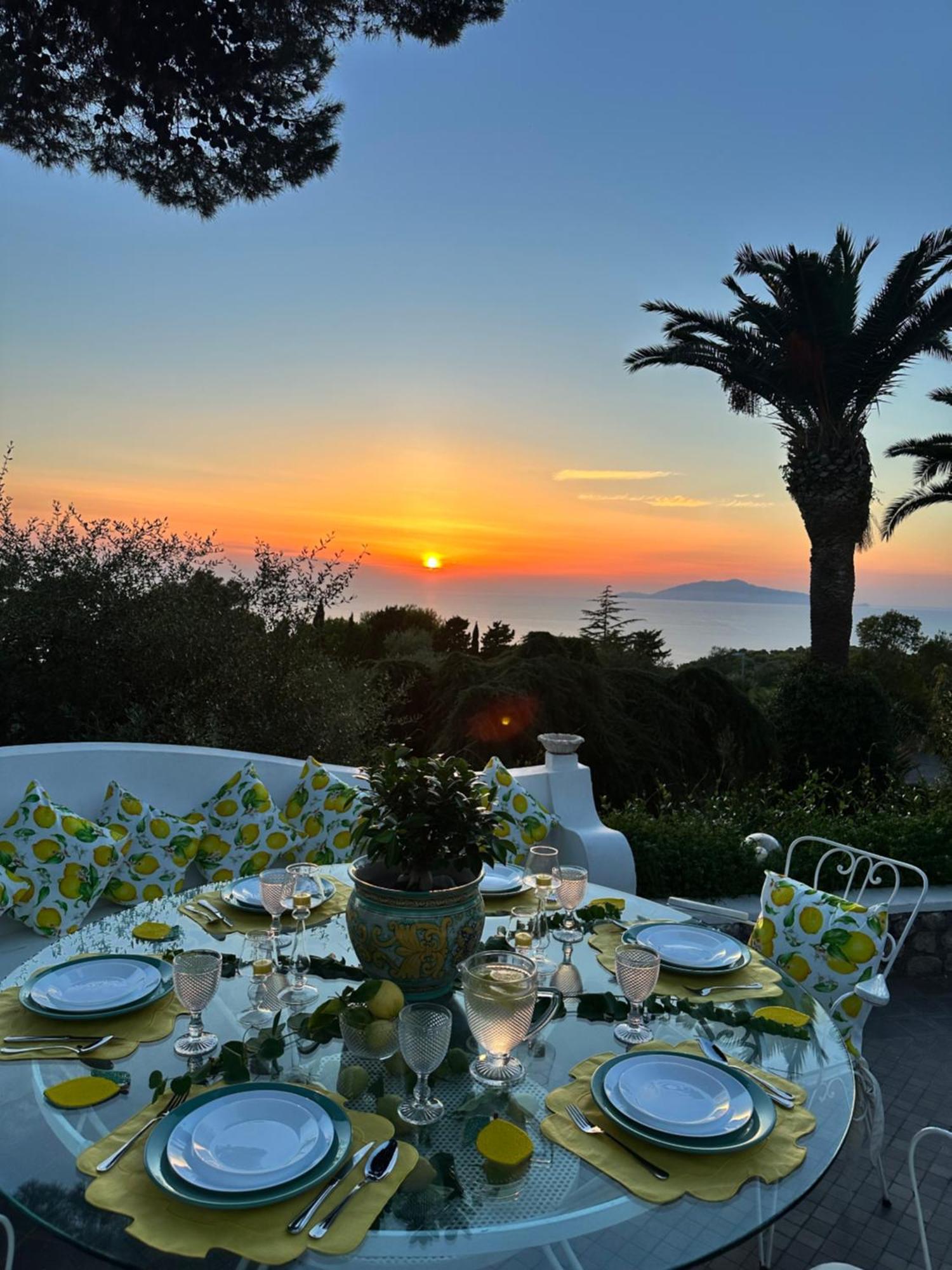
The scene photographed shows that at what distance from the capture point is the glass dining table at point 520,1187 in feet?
3.55

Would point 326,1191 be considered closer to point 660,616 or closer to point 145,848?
point 145,848

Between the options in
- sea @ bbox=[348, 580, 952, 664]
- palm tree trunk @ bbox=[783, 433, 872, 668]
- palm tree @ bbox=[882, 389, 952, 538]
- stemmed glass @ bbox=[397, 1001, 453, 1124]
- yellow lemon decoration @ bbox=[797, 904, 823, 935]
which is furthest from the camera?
palm tree @ bbox=[882, 389, 952, 538]

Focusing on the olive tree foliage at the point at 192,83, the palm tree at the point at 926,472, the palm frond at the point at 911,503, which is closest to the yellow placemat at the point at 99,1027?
the olive tree foliage at the point at 192,83

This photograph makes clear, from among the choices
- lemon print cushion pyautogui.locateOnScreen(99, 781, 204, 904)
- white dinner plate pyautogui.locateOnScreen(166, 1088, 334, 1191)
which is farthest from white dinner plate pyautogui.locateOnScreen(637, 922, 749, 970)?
lemon print cushion pyautogui.locateOnScreen(99, 781, 204, 904)

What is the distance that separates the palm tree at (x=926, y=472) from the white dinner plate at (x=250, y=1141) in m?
12.5

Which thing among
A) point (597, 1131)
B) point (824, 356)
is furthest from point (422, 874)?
point (824, 356)

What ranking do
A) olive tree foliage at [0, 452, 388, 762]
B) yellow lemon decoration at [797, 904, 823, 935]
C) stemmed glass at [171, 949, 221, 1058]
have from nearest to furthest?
stemmed glass at [171, 949, 221, 1058] → yellow lemon decoration at [797, 904, 823, 935] → olive tree foliage at [0, 452, 388, 762]

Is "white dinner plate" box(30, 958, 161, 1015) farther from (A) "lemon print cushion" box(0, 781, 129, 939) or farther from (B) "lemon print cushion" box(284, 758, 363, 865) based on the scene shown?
(B) "lemon print cushion" box(284, 758, 363, 865)

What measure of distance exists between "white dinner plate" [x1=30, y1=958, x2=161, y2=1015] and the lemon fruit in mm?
504

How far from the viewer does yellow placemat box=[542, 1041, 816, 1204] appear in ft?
3.88

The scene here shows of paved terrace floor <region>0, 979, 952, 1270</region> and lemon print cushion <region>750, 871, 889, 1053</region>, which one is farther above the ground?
lemon print cushion <region>750, 871, 889, 1053</region>

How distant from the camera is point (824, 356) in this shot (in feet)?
29.5

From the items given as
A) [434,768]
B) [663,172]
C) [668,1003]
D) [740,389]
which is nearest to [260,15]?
[663,172]

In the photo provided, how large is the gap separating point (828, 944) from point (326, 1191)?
1637 mm
